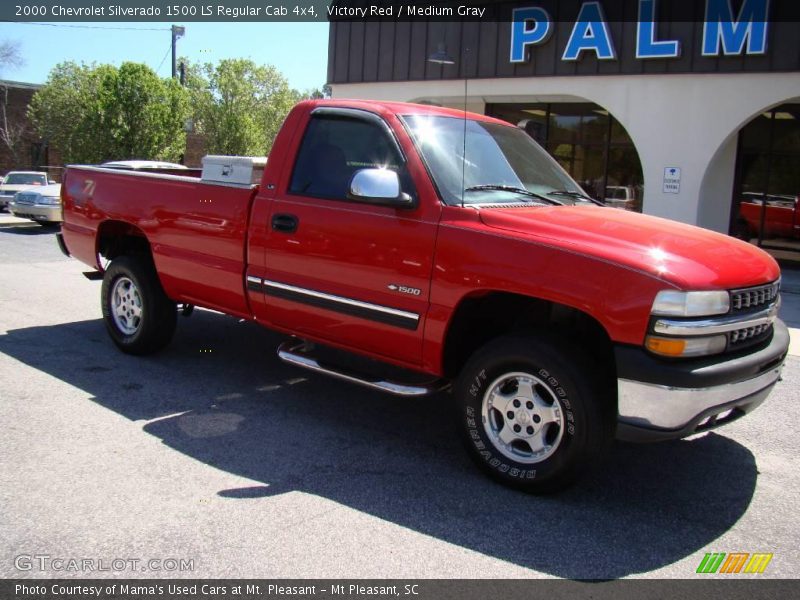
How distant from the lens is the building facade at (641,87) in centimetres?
1334

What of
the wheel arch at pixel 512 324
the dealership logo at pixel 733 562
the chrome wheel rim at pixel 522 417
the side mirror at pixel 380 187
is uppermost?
the side mirror at pixel 380 187

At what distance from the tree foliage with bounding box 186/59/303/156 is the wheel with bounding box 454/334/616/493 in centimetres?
2748

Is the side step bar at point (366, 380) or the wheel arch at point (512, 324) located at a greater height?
the wheel arch at point (512, 324)

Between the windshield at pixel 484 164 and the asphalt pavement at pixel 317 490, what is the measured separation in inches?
63.0

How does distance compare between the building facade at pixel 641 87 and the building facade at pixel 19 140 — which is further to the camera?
the building facade at pixel 19 140

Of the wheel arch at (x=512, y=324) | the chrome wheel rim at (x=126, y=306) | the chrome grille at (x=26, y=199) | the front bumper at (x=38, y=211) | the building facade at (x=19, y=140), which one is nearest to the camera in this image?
the wheel arch at (x=512, y=324)

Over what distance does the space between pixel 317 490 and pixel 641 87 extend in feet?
41.3

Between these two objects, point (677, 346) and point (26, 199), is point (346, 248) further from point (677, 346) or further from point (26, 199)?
point (26, 199)

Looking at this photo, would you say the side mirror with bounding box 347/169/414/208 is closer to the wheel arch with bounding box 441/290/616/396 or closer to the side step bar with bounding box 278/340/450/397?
the wheel arch with bounding box 441/290/616/396

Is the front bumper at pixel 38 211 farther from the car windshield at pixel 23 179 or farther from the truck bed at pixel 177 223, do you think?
the truck bed at pixel 177 223

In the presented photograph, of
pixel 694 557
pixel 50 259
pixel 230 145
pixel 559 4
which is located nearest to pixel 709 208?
pixel 559 4

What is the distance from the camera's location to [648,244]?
152 inches

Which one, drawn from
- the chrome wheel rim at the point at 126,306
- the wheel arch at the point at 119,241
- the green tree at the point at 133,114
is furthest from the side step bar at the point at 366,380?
the green tree at the point at 133,114

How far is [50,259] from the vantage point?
1256 cm
